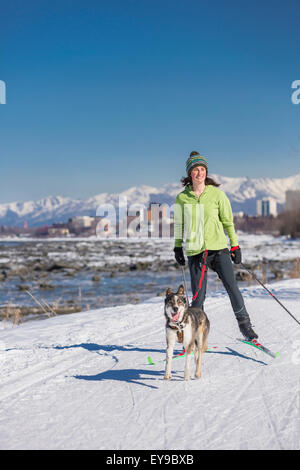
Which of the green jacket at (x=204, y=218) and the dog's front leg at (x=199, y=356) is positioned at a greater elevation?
the green jacket at (x=204, y=218)

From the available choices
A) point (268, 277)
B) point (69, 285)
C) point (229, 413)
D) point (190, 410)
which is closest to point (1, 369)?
point (190, 410)

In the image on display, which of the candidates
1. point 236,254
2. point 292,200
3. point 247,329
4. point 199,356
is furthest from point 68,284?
point 292,200

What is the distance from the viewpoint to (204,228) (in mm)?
5062

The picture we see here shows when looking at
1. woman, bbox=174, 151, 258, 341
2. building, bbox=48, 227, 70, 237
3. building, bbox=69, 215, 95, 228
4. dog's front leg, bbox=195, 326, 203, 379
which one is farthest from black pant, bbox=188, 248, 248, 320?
building, bbox=69, 215, 95, 228

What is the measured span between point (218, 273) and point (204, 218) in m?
0.71

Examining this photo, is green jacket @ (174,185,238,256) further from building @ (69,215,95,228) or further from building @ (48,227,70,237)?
building @ (69,215,95,228)

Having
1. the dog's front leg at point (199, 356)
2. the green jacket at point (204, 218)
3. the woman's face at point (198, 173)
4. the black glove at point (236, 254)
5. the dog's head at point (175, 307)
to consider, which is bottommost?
the dog's front leg at point (199, 356)

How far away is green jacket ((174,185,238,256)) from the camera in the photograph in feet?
16.5

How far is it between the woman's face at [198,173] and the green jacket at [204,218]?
0.45 feet

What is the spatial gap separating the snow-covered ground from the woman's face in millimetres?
2097

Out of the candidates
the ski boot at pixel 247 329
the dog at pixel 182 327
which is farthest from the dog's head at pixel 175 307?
the ski boot at pixel 247 329

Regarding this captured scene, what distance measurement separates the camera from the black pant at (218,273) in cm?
515

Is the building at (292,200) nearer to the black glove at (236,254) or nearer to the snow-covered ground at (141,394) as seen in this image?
the snow-covered ground at (141,394)

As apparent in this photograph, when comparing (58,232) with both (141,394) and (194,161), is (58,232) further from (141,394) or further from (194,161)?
(141,394)
